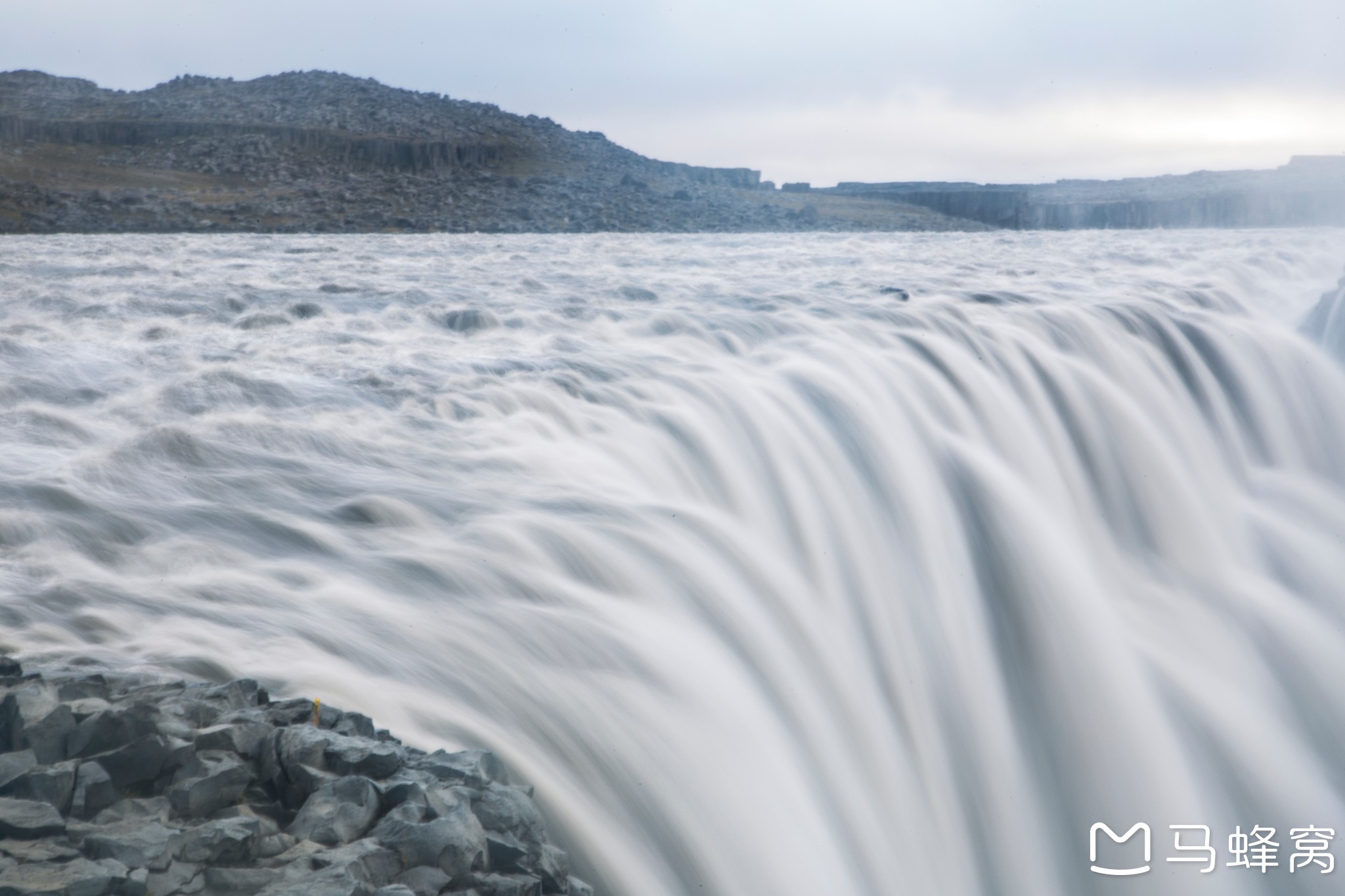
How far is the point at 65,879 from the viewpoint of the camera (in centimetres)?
171

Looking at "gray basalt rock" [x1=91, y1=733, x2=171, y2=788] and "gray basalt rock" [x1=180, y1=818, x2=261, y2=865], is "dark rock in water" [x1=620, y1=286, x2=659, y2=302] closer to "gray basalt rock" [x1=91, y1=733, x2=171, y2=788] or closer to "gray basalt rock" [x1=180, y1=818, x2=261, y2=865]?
"gray basalt rock" [x1=91, y1=733, x2=171, y2=788]

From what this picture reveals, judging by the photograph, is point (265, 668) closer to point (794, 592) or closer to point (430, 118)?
point (794, 592)

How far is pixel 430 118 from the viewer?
52594mm

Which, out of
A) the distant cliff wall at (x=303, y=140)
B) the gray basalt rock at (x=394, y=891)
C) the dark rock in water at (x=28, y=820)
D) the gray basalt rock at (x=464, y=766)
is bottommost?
the gray basalt rock at (x=464, y=766)

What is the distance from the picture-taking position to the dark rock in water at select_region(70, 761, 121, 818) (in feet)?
6.27

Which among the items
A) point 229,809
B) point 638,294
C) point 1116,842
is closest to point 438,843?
point 229,809

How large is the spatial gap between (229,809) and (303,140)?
146ft

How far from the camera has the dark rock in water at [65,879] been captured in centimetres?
168

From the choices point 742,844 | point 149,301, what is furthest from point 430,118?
point 742,844

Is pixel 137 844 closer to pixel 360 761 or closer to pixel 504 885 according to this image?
pixel 360 761

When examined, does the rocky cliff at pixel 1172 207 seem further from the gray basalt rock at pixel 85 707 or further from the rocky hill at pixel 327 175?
the gray basalt rock at pixel 85 707

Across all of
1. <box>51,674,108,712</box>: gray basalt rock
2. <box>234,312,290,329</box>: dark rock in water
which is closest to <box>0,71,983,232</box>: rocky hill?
<box>234,312,290,329</box>: dark rock in water

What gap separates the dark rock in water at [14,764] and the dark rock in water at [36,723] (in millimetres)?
40

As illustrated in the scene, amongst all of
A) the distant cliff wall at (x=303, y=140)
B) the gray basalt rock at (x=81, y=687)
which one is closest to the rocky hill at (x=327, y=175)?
the distant cliff wall at (x=303, y=140)
